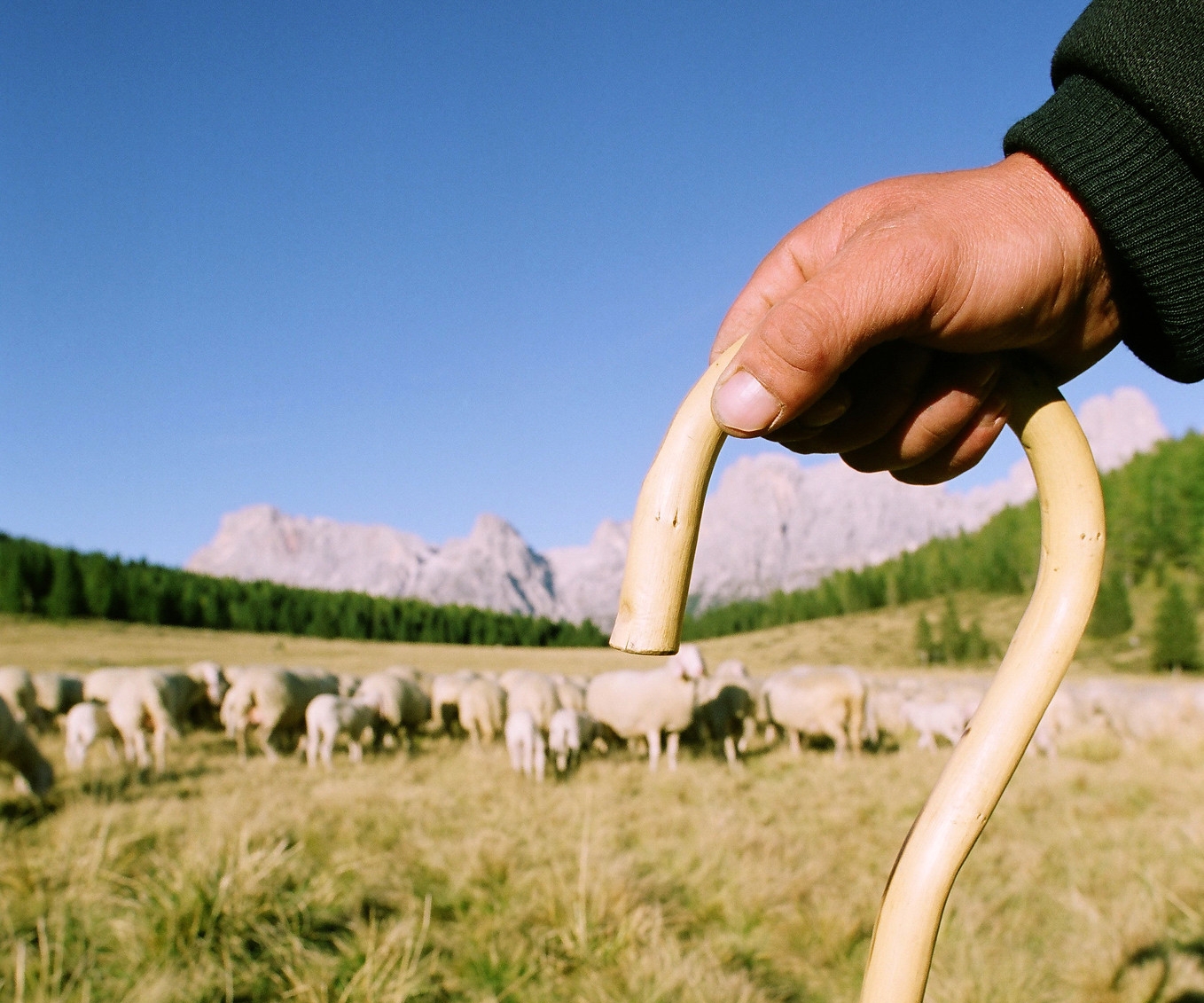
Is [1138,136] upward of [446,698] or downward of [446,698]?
upward

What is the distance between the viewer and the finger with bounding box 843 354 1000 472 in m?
1.43

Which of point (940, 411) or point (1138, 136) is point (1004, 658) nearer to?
point (940, 411)

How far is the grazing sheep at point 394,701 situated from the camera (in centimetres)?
1621

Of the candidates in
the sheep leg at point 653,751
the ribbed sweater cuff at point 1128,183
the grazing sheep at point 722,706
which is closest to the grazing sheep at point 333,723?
the sheep leg at point 653,751

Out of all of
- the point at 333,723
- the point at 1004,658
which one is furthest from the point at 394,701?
the point at 1004,658

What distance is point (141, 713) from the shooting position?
14.2 metres

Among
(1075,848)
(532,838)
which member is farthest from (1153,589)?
(532,838)

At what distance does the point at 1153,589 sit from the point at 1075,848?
67.7m

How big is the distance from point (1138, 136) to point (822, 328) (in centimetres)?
72

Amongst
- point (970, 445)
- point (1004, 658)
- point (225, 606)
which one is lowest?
point (225, 606)

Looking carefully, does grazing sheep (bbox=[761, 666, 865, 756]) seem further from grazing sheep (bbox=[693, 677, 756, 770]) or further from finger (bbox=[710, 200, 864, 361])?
finger (bbox=[710, 200, 864, 361])

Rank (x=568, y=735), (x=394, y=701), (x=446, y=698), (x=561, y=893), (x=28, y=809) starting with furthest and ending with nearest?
1. (x=446, y=698)
2. (x=394, y=701)
3. (x=568, y=735)
4. (x=28, y=809)
5. (x=561, y=893)

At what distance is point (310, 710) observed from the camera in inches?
554

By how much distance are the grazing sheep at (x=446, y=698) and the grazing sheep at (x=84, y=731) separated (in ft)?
21.0
